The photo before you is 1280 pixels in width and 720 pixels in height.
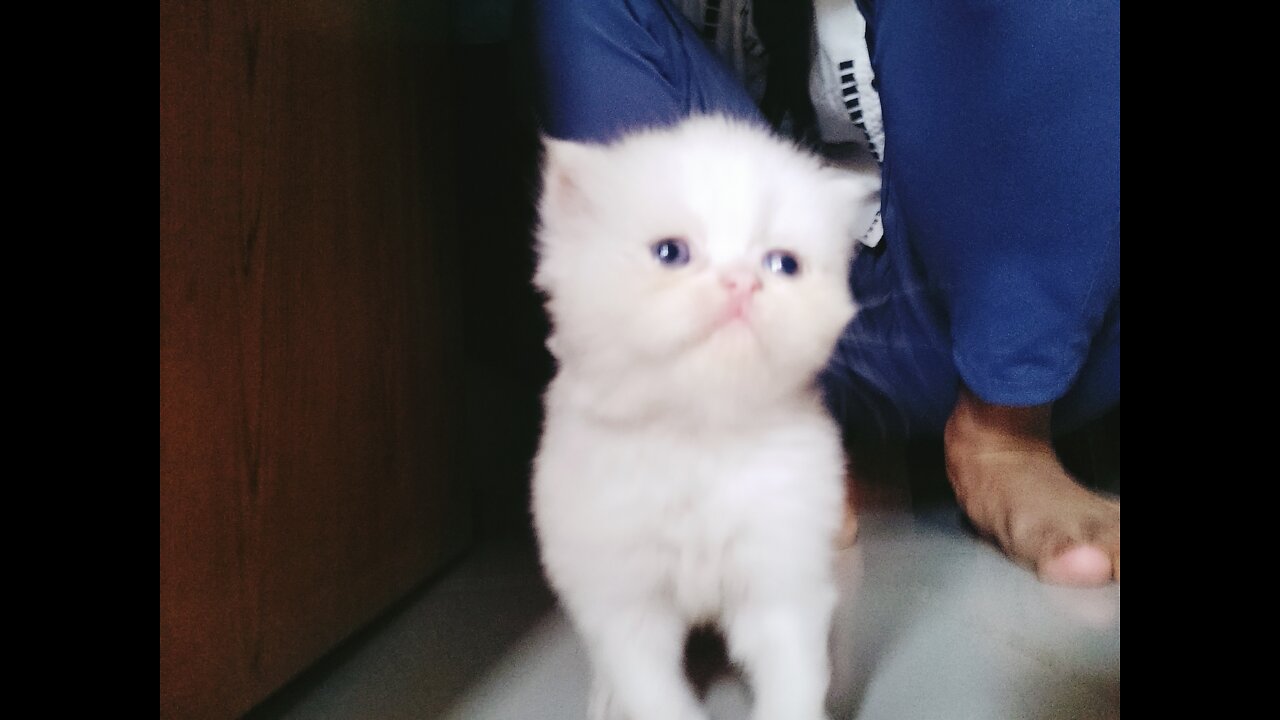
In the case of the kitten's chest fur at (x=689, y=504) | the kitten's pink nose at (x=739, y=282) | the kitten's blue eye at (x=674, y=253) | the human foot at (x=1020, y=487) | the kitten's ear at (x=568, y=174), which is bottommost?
the human foot at (x=1020, y=487)

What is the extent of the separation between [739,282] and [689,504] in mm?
165

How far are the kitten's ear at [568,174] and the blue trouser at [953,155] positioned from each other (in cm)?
9

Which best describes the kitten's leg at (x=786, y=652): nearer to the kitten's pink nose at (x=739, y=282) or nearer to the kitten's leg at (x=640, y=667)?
the kitten's leg at (x=640, y=667)

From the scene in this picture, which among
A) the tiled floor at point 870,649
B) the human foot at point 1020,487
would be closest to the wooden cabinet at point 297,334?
the tiled floor at point 870,649

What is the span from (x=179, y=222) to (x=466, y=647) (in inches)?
16.3

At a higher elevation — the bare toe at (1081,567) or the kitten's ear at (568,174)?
the kitten's ear at (568,174)

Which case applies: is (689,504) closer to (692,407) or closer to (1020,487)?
(692,407)

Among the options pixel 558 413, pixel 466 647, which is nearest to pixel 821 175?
pixel 558 413

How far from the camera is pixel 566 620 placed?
624 millimetres

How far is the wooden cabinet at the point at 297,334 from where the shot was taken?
50 centimetres

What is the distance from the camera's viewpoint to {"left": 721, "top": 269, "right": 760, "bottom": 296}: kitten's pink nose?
461mm

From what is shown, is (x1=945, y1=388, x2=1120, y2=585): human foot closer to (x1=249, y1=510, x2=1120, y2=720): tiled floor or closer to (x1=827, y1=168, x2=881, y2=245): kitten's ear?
(x1=249, y1=510, x2=1120, y2=720): tiled floor
